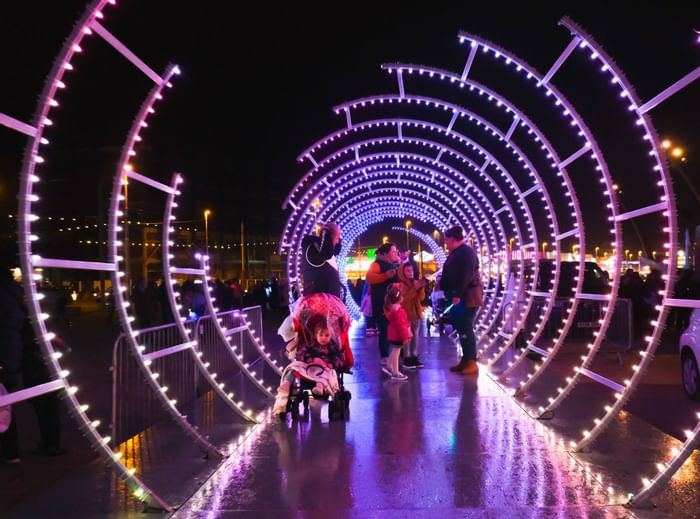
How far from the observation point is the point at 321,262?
6758 millimetres

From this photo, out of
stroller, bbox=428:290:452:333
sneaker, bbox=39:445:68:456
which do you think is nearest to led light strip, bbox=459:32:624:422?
sneaker, bbox=39:445:68:456

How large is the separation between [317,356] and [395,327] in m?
2.17

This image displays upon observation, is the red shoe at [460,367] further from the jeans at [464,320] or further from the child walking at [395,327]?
the child walking at [395,327]

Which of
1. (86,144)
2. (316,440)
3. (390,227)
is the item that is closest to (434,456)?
(316,440)

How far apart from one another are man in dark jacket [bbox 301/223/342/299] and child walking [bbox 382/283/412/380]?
1.44 m

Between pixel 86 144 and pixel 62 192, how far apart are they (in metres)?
3.81

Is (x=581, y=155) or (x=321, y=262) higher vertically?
(x=581, y=155)

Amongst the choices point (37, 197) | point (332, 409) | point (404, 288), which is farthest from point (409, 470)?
point (404, 288)

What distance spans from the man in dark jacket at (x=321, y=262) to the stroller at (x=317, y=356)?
515 millimetres

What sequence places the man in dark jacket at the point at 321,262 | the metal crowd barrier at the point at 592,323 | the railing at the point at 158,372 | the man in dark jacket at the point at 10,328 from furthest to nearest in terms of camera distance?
the metal crowd barrier at the point at 592,323
the man in dark jacket at the point at 321,262
the railing at the point at 158,372
the man in dark jacket at the point at 10,328

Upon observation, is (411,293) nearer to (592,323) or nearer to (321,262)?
(321,262)

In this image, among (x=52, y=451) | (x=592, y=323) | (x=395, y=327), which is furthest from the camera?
(x=592, y=323)

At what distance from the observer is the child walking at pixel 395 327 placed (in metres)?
7.96

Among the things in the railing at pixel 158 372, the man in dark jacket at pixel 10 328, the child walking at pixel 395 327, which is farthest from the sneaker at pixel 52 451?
the child walking at pixel 395 327
